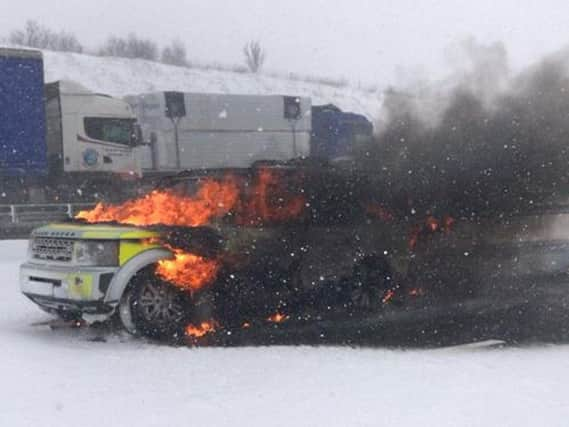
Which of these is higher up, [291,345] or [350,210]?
[350,210]

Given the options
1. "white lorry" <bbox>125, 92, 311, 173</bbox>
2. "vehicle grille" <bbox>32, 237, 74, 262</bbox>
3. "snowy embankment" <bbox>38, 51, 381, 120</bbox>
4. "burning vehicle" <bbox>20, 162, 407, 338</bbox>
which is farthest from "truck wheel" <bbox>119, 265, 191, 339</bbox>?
"snowy embankment" <bbox>38, 51, 381, 120</bbox>

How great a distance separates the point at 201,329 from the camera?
7984 mm

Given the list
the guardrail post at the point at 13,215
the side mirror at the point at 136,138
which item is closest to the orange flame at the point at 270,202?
the guardrail post at the point at 13,215

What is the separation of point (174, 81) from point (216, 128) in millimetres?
35490

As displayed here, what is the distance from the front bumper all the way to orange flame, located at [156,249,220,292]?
1.82 ft

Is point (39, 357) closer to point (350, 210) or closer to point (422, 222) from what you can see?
point (350, 210)

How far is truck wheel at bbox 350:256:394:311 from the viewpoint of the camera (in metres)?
8.91

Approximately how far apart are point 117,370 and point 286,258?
2.51m

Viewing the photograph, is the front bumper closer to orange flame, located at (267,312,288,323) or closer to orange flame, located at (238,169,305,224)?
orange flame, located at (238,169,305,224)

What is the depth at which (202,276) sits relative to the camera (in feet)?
25.9

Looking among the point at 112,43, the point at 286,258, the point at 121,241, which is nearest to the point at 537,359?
the point at 286,258

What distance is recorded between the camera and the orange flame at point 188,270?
7773 millimetres

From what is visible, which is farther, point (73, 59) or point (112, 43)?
point (112, 43)

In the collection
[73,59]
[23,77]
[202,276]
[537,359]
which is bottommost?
[537,359]
